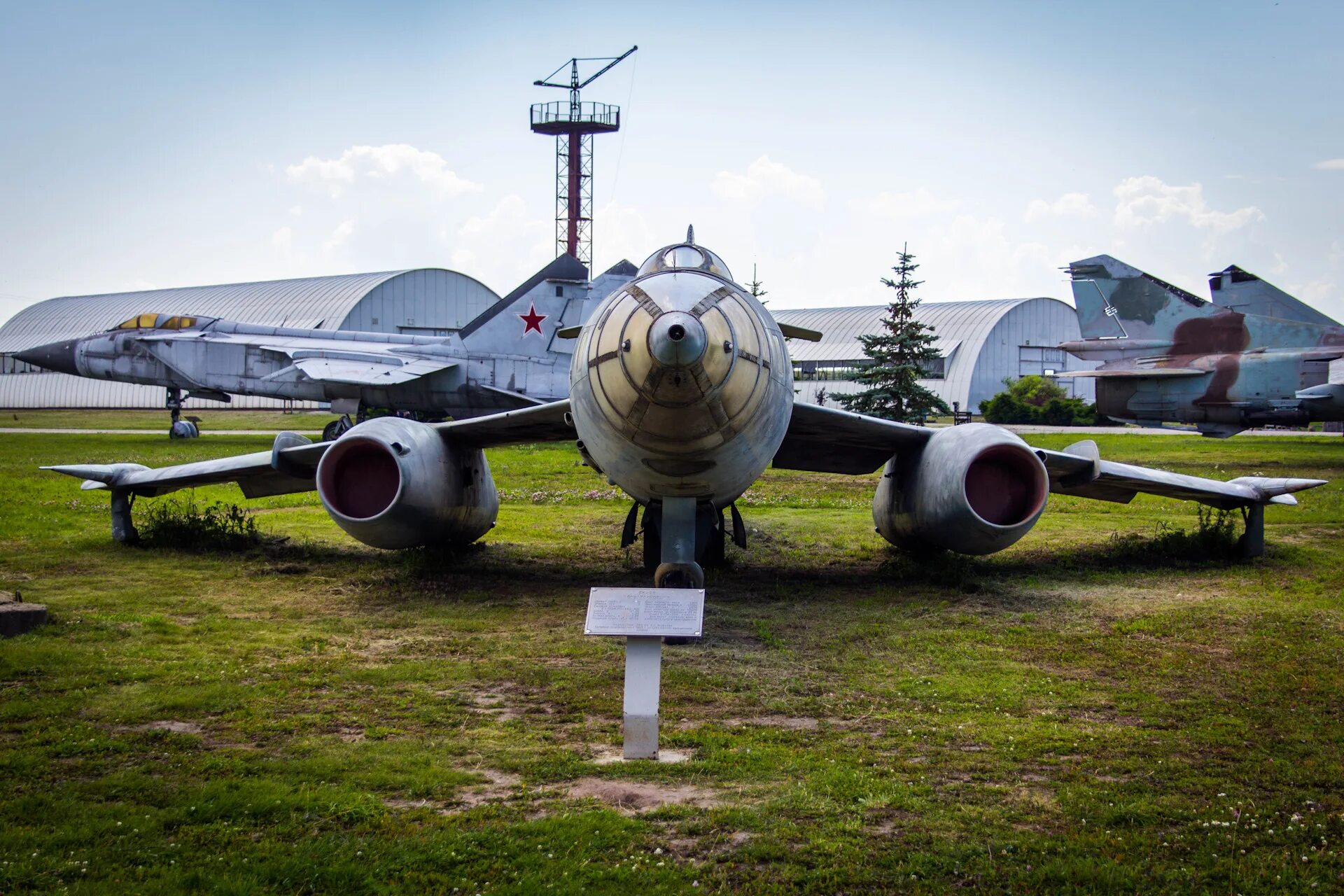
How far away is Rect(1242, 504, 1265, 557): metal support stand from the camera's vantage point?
35.9ft

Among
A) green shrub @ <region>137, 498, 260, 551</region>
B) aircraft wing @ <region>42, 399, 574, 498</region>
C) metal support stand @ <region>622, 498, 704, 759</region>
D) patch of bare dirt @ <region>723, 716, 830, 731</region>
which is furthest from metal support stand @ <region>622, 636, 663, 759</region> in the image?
green shrub @ <region>137, 498, 260, 551</region>

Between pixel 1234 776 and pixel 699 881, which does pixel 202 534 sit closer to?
pixel 699 881

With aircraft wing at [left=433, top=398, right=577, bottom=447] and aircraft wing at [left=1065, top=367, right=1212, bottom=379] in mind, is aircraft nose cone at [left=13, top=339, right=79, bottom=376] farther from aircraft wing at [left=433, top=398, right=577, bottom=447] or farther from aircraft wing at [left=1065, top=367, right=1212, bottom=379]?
aircraft wing at [left=1065, top=367, right=1212, bottom=379]

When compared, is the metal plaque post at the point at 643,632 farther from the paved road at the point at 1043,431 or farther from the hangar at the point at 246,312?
the hangar at the point at 246,312

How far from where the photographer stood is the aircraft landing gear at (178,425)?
30.3 metres

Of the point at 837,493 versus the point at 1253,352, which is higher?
the point at 1253,352

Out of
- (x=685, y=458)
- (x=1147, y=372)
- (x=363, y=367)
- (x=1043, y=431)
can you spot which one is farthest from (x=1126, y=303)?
(x=685, y=458)

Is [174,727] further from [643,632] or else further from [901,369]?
[901,369]

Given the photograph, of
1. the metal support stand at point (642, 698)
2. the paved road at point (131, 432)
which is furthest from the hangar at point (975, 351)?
the metal support stand at point (642, 698)

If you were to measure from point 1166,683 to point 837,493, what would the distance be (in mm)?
12342

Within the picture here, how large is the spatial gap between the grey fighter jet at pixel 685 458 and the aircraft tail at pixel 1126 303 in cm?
1750

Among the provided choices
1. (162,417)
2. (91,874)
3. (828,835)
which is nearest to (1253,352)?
(828,835)

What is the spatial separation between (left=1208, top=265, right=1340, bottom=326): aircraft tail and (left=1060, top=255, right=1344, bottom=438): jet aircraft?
23mm

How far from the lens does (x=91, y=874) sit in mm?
3510
